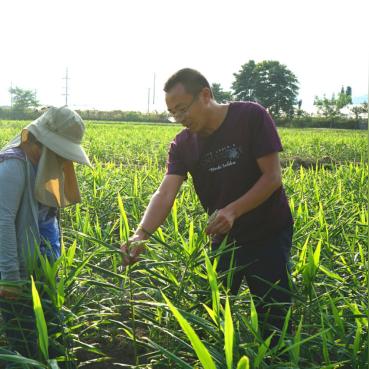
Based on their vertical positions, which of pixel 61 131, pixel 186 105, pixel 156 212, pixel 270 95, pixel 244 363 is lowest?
pixel 244 363

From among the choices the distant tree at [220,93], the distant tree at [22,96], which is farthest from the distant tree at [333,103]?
the distant tree at [22,96]

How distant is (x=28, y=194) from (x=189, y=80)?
2.41 ft

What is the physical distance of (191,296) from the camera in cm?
170

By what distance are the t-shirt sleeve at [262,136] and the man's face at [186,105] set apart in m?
0.21

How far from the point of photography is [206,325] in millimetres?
1232

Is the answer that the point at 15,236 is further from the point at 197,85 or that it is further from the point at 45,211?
the point at 197,85

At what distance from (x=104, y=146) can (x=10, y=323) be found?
29.7 feet

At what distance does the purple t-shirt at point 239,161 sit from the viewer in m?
1.88

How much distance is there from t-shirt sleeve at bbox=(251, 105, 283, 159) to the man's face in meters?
0.21

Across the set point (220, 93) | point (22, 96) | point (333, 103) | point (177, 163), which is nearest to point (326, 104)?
point (333, 103)

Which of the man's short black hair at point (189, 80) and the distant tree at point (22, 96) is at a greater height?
the distant tree at point (22, 96)

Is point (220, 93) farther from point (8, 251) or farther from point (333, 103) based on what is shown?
point (8, 251)

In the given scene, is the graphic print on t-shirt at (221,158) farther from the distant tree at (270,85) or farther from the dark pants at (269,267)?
the distant tree at (270,85)

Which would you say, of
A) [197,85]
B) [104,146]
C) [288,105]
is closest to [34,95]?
[288,105]
